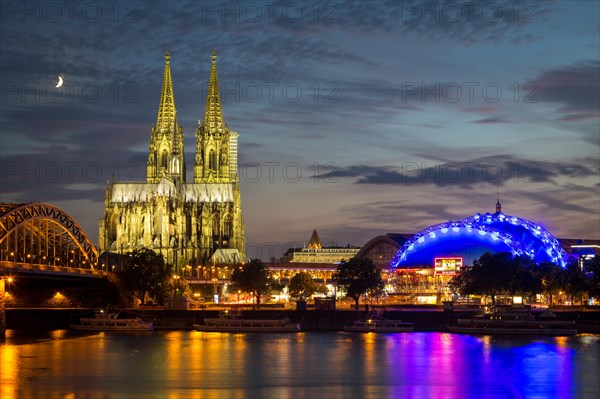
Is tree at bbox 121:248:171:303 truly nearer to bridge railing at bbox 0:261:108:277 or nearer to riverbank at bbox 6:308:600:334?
bridge railing at bbox 0:261:108:277

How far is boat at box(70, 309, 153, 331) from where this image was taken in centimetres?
15025

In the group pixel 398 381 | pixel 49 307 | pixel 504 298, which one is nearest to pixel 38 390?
pixel 398 381

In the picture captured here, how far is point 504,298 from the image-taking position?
610 ft

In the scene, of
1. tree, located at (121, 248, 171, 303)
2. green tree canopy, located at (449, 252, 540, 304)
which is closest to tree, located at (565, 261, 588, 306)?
green tree canopy, located at (449, 252, 540, 304)

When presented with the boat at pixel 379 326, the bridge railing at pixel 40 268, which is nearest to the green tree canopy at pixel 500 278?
the boat at pixel 379 326

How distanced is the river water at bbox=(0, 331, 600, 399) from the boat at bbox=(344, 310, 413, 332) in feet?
29.5

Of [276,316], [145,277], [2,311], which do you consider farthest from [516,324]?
[145,277]

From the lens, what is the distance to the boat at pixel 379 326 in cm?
14562

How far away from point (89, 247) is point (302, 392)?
349ft

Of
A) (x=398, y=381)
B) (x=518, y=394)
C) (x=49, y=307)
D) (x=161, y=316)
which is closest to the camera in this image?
(x=518, y=394)

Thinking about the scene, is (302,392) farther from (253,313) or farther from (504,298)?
(504,298)

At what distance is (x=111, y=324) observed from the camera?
497 feet

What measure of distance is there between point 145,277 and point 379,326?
157ft

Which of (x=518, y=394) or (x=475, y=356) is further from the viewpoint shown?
(x=475, y=356)
